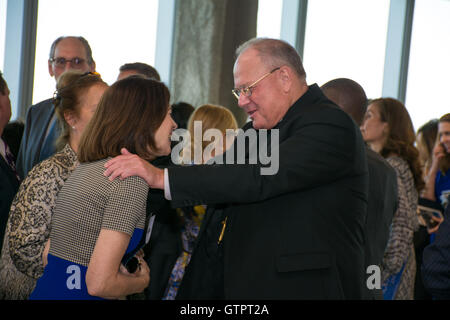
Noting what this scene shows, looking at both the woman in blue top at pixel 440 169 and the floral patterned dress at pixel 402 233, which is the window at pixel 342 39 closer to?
the woman in blue top at pixel 440 169

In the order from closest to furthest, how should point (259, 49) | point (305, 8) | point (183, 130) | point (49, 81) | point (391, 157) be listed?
1. point (259, 49)
2. point (391, 157)
3. point (183, 130)
4. point (49, 81)
5. point (305, 8)

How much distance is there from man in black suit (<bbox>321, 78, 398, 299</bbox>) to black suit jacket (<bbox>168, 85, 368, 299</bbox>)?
302mm

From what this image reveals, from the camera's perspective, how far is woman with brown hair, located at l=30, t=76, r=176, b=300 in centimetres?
170

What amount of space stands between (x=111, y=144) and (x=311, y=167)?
68 cm

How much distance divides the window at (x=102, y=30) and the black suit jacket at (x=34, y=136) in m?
1.69

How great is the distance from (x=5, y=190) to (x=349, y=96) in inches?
66.4

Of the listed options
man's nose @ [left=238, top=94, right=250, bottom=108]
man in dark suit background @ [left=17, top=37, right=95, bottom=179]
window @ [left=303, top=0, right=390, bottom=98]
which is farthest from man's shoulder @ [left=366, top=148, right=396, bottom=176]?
window @ [left=303, top=0, right=390, bottom=98]

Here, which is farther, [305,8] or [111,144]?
[305,8]

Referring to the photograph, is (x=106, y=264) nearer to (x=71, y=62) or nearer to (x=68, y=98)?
(x=68, y=98)

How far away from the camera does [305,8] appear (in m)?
6.65

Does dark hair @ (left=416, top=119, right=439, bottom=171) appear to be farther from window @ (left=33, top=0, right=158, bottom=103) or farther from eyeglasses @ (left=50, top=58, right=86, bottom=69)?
eyeglasses @ (left=50, top=58, right=86, bottom=69)
